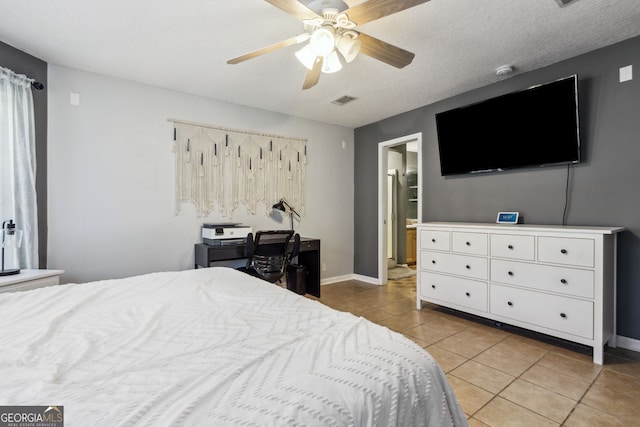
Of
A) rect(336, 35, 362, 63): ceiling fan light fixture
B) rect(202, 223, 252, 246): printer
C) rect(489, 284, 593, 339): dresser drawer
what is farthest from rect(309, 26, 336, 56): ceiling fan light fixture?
→ rect(489, 284, 593, 339): dresser drawer

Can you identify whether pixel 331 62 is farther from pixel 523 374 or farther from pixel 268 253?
pixel 523 374

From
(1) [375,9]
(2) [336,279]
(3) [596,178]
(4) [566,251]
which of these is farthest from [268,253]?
(3) [596,178]

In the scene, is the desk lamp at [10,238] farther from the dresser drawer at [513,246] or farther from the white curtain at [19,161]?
the dresser drawer at [513,246]

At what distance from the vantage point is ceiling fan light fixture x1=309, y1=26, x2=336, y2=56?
176cm

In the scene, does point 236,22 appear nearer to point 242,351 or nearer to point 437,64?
point 437,64

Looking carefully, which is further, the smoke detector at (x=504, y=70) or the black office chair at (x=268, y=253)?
the black office chair at (x=268, y=253)

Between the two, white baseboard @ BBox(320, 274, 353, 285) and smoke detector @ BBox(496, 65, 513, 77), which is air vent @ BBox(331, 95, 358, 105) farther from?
white baseboard @ BBox(320, 274, 353, 285)

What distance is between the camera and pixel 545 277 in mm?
2523

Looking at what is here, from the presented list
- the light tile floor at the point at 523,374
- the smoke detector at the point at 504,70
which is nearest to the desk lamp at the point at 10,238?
the light tile floor at the point at 523,374

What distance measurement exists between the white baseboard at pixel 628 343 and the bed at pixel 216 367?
2550 mm

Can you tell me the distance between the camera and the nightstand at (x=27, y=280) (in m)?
2.12

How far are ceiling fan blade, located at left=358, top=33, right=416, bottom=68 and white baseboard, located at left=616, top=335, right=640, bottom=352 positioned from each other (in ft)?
9.25

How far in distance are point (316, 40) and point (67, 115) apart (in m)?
2.61

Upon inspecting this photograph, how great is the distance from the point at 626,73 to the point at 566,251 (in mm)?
1538
